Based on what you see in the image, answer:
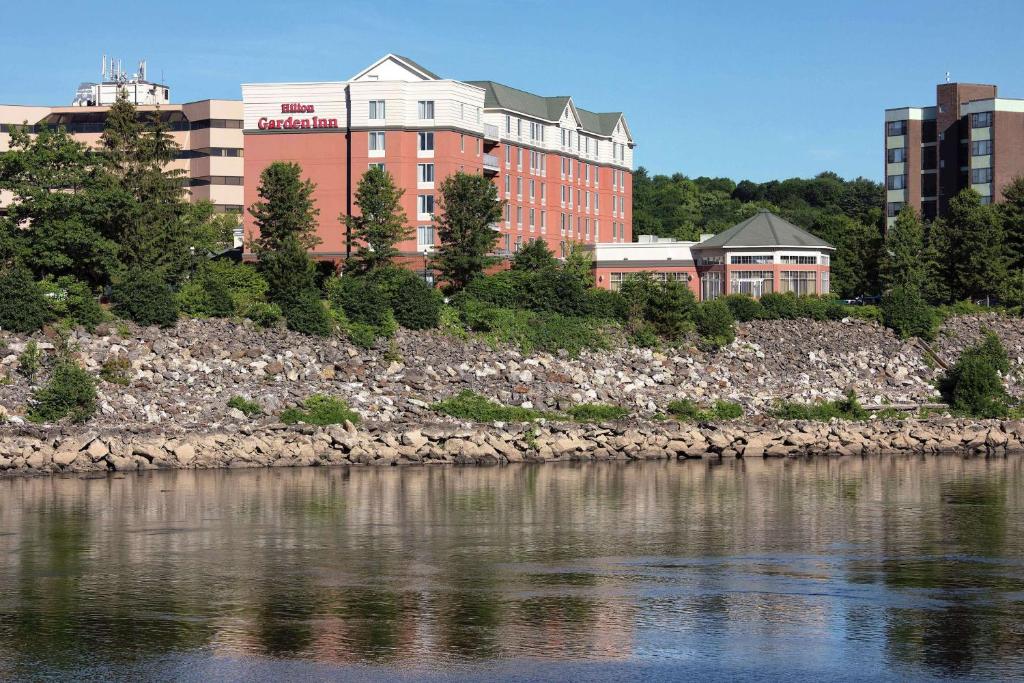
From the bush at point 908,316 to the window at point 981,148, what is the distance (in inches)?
1791

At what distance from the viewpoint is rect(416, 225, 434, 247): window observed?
341ft

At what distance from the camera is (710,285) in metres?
110

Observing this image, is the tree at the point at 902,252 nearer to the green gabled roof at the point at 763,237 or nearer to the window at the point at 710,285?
the green gabled roof at the point at 763,237

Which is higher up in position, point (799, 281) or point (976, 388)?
point (799, 281)

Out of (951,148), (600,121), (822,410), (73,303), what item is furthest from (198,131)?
(822,410)

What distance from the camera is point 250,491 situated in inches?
2039

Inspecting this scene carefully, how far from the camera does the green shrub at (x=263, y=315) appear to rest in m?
75.0

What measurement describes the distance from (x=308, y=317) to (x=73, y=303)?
12.3 meters

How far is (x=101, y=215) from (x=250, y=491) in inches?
1241

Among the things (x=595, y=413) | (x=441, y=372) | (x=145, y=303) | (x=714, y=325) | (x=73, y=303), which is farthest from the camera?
(x=714, y=325)

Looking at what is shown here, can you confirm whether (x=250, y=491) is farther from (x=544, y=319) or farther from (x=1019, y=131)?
(x=1019, y=131)

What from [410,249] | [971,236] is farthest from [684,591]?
[971,236]

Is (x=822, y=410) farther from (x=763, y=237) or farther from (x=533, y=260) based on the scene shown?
(x=763, y=237)

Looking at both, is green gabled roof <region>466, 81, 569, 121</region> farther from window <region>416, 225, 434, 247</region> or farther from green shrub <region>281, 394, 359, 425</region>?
green shrub <region>281, 394, 359, 425</region>
